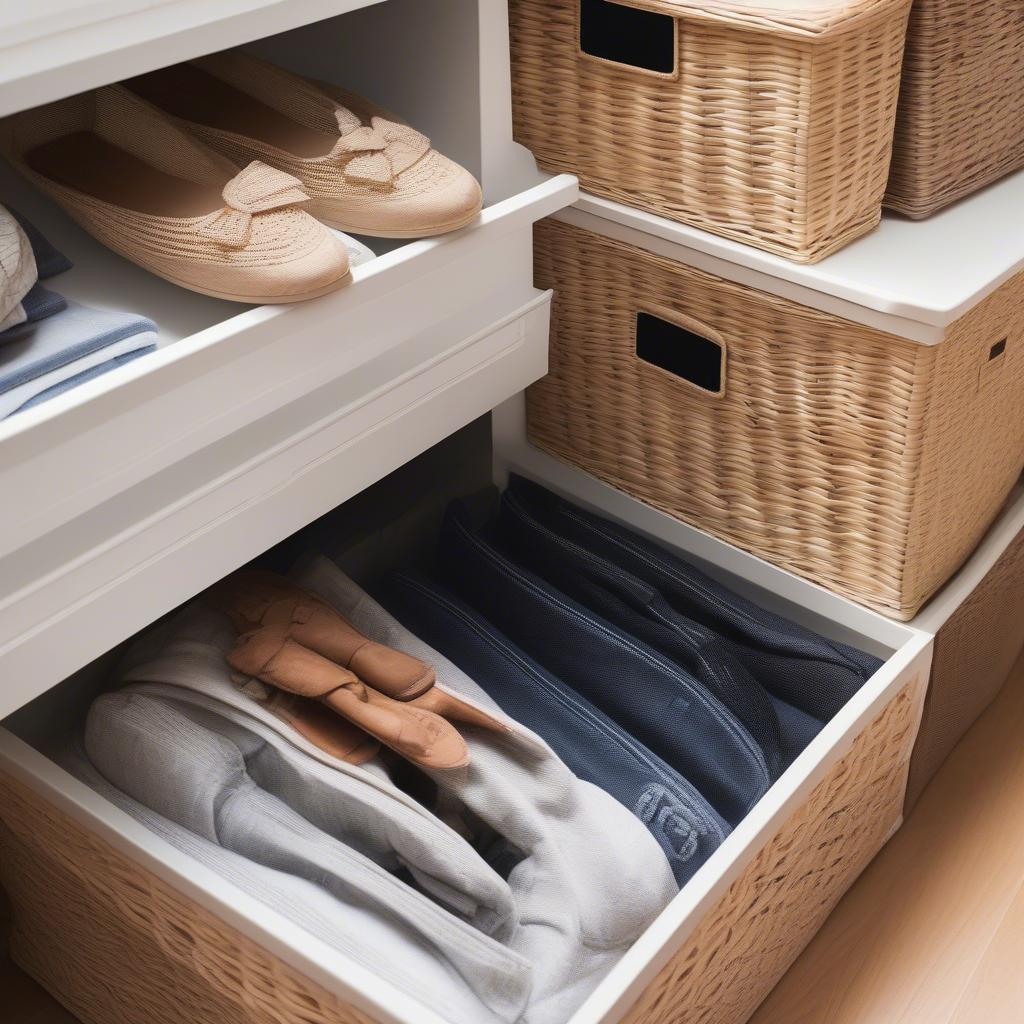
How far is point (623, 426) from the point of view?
1.14m

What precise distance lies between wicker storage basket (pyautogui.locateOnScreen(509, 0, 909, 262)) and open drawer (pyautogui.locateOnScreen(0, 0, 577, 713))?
0.07 m

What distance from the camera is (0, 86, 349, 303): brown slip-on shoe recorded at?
755 mm

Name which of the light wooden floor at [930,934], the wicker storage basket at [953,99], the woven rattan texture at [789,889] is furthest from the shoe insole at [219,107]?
the light wooden floor at [930,934]

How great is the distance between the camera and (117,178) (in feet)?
2.70

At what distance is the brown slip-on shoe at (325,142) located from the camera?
0.83 m

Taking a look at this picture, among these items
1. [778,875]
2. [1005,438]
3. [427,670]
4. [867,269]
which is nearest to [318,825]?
[427,670]

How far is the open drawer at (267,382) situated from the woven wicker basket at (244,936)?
0.66 ft

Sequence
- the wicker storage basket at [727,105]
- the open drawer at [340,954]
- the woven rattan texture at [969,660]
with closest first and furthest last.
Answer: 1. the open drawer at [340,954]
2. the wicker storage basket at [727,105]
3. the woven rattan texture at [969,660]

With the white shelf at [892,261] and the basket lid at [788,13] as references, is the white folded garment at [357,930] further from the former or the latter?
the basket lid at [788,13]

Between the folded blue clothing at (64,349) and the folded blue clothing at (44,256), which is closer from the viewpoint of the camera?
the folded blue clothing at (64,349)

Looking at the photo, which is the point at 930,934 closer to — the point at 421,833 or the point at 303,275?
the point at 421,833

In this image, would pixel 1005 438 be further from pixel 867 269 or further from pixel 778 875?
pixel 778 875

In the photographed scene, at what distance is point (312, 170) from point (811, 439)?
0.44m

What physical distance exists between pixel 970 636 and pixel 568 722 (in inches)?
16.6
